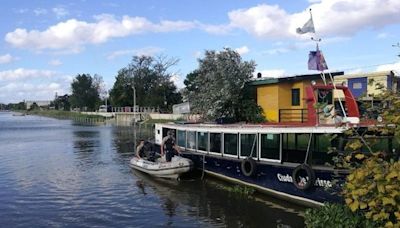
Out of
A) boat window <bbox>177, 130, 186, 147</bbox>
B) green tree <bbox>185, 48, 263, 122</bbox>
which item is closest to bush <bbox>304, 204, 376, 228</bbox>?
boat window <bbox>177, 130, 186, 147</bbox>

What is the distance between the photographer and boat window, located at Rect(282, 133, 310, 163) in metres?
19.6

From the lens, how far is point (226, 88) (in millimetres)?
41469

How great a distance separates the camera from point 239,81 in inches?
1667

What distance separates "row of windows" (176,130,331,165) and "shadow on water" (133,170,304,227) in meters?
1.72

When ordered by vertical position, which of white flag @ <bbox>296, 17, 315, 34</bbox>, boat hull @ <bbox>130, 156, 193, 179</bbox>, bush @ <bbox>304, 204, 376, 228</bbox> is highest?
white flag @ <bbox>296, 17, 315, 34</bbox>

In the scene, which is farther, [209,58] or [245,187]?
[209,58]

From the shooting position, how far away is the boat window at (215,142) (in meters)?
23.2

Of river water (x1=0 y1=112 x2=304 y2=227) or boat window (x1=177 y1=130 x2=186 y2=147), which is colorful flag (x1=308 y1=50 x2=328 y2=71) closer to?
river water (x1=0 y1=112 x2=304 y2=227)

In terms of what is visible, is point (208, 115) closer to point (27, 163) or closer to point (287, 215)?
point (27, 163)

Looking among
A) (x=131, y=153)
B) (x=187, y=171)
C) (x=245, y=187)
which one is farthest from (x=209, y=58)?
(x=245, y=187)

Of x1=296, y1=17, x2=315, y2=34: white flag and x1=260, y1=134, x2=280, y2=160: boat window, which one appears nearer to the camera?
x1=296, y1=17, x2=315, y2=34: white flag

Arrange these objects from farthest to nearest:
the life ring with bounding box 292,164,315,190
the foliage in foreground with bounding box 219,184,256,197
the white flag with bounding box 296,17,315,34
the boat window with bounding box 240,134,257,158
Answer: the boat window with bounding box 240,134,257,158
the foliage in foreground with bounding box 219,184,256,197
the white flag with bounding box 296,17,315,34
the life ring with bounding box 292,164,315,190

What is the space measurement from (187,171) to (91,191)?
480 centimetres

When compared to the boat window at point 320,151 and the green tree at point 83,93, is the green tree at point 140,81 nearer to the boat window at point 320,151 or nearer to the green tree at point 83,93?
the green tree at point 83,93
